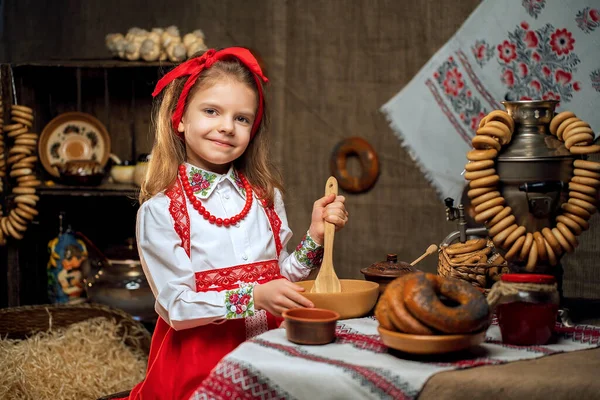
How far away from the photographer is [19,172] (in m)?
3.96

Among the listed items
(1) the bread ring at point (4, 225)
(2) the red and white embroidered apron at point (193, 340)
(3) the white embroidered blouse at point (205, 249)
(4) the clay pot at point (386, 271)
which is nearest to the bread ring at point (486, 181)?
(4) the clay pot at point (386, 271)

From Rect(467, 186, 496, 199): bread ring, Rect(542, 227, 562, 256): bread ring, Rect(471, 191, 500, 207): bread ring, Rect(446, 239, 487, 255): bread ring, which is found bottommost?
Rect(446, 239, 487, 255): bread ring

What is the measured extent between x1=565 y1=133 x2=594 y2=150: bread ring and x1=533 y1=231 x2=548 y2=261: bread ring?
22cm

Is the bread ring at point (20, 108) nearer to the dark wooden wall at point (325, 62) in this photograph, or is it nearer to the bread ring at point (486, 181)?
the dark wooden wall at point (325, 62)

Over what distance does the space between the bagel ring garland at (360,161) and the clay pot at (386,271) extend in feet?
7.08

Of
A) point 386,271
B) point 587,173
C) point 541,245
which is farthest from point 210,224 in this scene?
point 587,173

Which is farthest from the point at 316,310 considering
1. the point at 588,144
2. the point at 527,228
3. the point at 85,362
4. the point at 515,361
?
the point at 85,362

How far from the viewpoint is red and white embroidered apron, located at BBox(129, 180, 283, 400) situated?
78.5 inches

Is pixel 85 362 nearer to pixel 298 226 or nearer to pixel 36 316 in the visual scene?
pixel 36 316

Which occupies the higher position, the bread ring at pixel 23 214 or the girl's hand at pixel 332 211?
the girl's hand at pixel 332 211

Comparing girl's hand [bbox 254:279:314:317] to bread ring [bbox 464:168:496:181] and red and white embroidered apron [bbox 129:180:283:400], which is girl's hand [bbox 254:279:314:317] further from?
bread ring [bbox 464:168:496:181]

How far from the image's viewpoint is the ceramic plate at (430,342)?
1.30m

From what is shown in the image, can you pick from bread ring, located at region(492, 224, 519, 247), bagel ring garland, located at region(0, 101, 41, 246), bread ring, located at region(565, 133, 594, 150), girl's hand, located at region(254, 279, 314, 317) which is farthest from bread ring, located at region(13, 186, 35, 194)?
bread ring, located at region(565, 133, 594, 150)

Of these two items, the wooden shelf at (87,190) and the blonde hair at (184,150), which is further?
the wooden shelf at (87,190)
